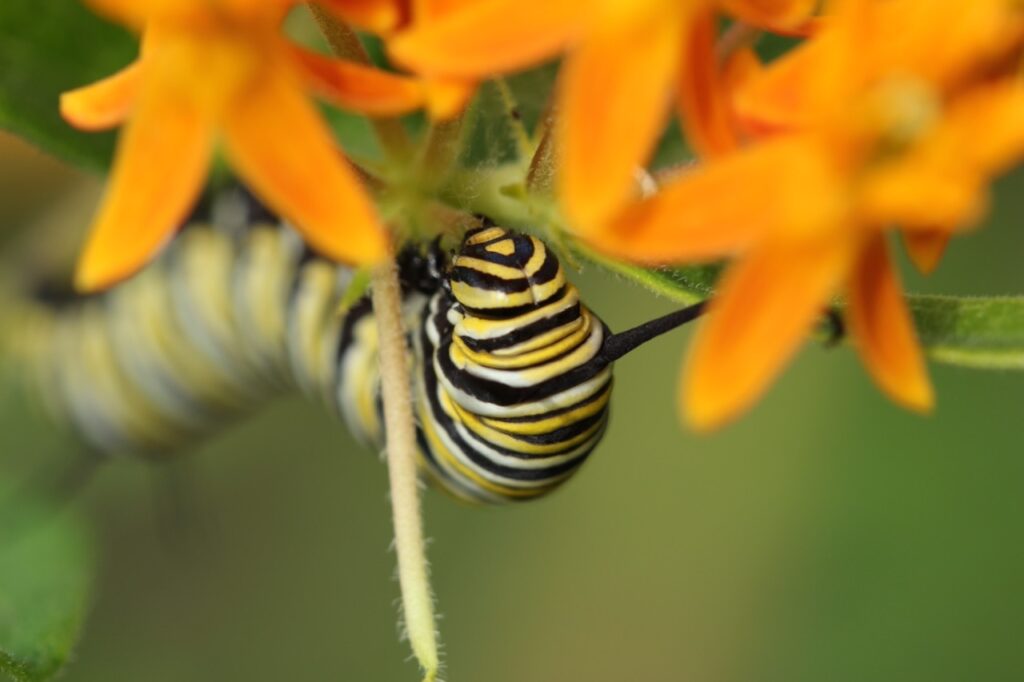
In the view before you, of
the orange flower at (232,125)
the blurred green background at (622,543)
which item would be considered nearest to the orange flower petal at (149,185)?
the orange flower at (232,125)

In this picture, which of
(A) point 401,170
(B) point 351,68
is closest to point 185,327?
(A) point 401,170

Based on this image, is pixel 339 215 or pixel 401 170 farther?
pixel 401 170

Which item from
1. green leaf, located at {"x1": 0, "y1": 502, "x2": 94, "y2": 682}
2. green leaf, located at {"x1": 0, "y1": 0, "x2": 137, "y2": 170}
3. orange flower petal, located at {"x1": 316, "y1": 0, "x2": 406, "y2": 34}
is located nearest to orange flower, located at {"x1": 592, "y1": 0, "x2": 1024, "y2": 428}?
orange flower petal, located at {"x1": 316, "y1": 0, "x2": 406, "y2": 34}

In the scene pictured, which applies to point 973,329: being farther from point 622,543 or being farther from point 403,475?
point 622,543

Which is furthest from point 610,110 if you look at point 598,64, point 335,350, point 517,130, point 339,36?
point 335,350

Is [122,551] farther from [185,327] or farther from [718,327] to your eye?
[718,327]

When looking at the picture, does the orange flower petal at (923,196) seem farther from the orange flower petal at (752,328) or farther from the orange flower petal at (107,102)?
the orange flower petal at (107,102)
